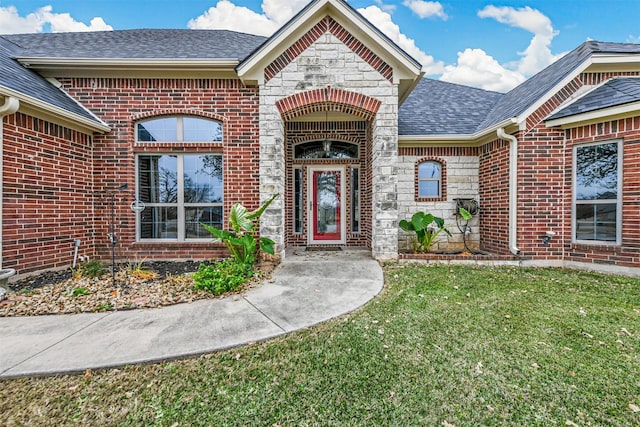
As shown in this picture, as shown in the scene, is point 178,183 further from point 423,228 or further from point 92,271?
point 423,228

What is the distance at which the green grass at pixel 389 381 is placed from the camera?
189cm

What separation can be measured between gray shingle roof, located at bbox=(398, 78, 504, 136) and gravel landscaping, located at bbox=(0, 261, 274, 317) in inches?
220

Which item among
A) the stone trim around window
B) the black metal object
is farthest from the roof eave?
the black metal object

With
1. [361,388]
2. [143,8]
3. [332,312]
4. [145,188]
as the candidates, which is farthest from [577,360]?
[143,8]

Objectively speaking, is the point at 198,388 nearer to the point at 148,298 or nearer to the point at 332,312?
the point at 332,312

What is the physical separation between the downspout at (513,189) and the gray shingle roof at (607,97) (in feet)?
2.59

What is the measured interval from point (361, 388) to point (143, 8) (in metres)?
13.6

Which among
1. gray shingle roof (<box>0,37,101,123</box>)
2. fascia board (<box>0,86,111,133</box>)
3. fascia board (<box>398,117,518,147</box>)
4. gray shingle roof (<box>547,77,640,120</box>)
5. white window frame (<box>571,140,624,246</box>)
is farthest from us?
fascia board (<box>398,117,518,147</box>)

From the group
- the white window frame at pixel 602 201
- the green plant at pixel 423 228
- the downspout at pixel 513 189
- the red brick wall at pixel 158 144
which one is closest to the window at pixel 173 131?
the red brick wall at pixel 158 144

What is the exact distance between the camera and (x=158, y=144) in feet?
19.8

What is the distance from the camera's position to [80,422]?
72.2 inches

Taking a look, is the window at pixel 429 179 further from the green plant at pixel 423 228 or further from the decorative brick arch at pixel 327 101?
the decorative brick arch at pixel 327 101

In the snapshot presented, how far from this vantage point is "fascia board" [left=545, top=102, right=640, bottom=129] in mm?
4934

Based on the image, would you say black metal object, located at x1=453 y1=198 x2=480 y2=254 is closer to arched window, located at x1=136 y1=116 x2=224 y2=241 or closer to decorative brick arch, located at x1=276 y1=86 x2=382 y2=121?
decorative brick arch, located at x1=276 y1=86 x2=382 y2=121
